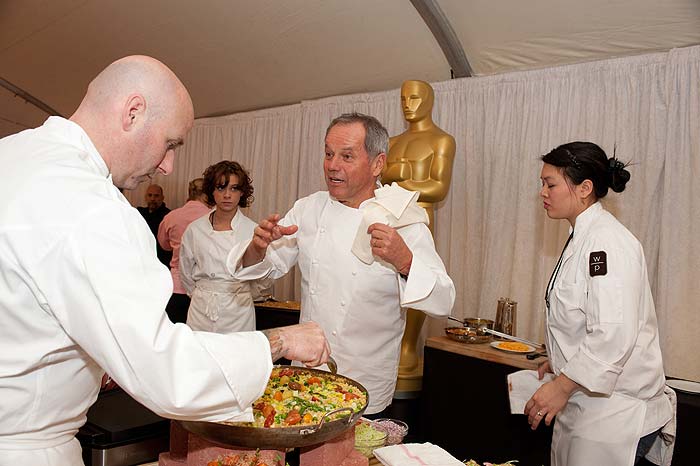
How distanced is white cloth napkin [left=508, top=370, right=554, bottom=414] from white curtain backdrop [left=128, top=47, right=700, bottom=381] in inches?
41.3

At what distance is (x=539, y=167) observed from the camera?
3828 millimetres

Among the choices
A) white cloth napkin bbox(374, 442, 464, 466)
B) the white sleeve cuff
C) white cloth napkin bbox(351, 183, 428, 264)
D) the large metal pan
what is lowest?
white cloth napkin bbox(374, 442, 464, 466)

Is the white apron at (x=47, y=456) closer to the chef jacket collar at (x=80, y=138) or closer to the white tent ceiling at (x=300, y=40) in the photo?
the chef jacket collar at (x=80, y=138)

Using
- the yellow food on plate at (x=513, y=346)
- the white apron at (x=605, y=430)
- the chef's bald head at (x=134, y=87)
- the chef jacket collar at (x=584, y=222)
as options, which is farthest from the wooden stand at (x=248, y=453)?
the yellow food on plate at (x=513, y=346)

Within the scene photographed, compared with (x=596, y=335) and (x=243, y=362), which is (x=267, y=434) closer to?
(x=243, y=362)

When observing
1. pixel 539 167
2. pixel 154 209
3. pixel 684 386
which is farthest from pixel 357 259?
pixel 154 209

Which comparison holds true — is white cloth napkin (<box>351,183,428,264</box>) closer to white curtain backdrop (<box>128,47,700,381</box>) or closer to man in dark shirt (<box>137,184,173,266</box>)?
white curtain backdrop (<box>128,47,700,381</box>)

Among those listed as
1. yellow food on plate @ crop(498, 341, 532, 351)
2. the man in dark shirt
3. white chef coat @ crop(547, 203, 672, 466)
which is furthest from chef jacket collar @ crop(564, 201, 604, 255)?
the man in dark shirt

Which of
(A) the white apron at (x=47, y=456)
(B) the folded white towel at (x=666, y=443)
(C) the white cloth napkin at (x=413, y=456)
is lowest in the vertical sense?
(B) the folded white towel at (x=666, y=443)

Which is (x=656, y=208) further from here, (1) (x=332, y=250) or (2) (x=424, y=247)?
(1) (x=332, y=250)

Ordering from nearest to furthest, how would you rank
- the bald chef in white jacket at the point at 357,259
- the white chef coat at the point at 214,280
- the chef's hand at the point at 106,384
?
the chef's hand at the point at 106,384 < the bald chef in white jacket at the point at 357,259 < the white chef coat at the point at 214,280

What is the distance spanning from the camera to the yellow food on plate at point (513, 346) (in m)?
3.19

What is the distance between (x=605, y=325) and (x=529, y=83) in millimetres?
2274

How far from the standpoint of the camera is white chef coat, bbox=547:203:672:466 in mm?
2088
